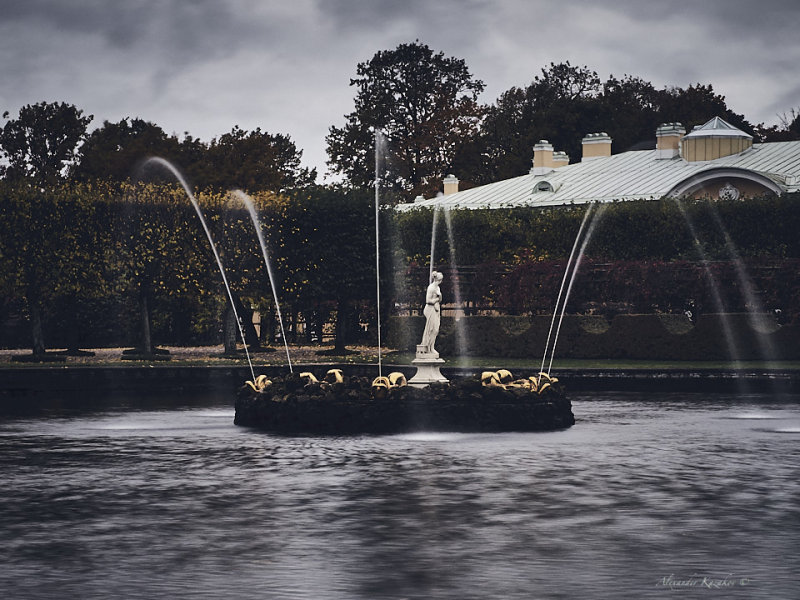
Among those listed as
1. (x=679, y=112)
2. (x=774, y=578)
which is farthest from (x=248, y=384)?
(x=679, y=112)

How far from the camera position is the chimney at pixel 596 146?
234 ft

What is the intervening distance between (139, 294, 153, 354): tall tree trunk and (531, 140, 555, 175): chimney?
29933 mm

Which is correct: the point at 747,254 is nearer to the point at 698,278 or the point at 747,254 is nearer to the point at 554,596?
the point at 698,278

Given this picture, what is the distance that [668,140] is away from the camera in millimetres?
66000

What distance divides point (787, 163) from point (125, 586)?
56084 millimetres

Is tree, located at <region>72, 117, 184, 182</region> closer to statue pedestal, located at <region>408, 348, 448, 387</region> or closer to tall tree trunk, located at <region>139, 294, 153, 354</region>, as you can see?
tall tree trunk, located at <region>139, 294, 153, 354</region>

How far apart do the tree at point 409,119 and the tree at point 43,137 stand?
57.5 ft

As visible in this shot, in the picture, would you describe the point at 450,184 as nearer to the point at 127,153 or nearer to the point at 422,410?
the point at 127,153

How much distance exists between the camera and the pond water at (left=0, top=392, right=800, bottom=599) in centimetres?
933

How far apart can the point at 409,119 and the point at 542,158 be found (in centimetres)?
1192

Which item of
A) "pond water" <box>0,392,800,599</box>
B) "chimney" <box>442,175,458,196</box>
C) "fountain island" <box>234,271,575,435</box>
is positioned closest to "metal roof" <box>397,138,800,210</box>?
"chimney" <box>442,175,458,196</box>

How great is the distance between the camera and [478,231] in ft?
175

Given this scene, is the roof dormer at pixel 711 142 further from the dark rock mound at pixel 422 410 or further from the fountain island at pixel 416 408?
Result: the dark rock mound at pixel 422 410

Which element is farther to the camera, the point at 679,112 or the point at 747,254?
the point at 679,112
